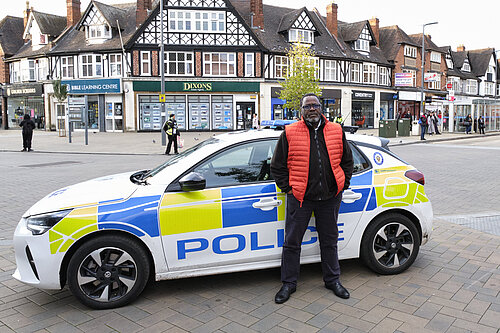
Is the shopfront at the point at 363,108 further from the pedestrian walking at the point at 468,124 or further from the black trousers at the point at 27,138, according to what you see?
the black trousers at the point at 27,138

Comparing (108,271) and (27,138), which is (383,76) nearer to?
(27,138)

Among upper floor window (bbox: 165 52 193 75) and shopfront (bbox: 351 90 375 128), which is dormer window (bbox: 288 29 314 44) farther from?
upper floor window (bbox: 165 52 193 75)

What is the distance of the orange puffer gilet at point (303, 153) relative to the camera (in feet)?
12.6

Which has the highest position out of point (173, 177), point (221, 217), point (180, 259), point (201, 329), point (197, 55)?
point (197, 55)

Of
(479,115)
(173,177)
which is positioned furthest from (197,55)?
(173,177)

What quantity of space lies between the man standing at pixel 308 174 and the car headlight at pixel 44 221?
1.86 meters

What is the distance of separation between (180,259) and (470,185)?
8.64 metres

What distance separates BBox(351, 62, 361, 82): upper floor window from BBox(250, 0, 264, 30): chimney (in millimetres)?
10613

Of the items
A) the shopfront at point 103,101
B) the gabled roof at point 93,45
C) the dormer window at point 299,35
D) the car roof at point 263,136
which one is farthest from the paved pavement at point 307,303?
the dormer window at point 299,35

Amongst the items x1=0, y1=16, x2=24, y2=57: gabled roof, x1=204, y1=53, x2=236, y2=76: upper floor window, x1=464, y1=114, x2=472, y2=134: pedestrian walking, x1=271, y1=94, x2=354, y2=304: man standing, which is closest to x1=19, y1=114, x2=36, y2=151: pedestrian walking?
x1=204, y1=53, x2=236, y2=76: upper floor window

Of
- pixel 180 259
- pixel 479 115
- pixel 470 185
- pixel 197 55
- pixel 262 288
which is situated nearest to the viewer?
pixel 180 259

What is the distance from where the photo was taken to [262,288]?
4207 millimetres

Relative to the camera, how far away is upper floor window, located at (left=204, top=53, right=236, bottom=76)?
36781 mm

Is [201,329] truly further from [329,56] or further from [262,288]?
[329,56]
